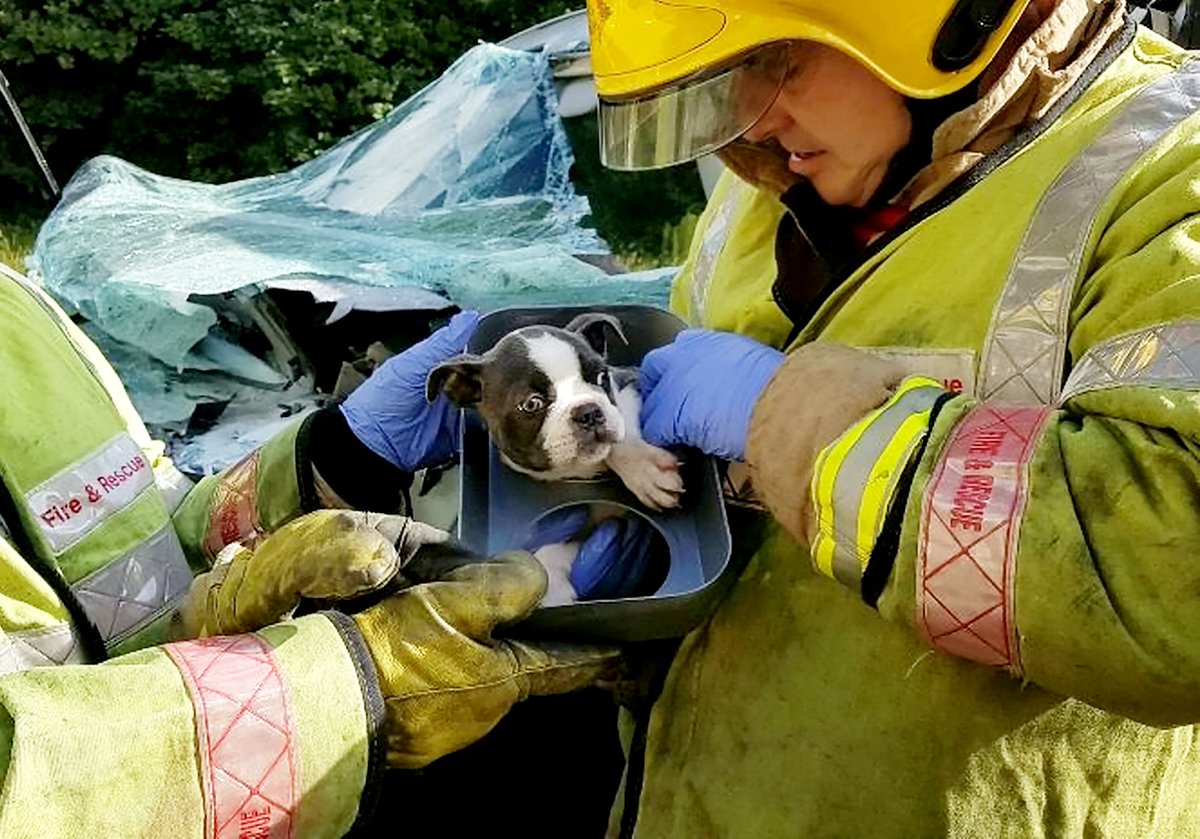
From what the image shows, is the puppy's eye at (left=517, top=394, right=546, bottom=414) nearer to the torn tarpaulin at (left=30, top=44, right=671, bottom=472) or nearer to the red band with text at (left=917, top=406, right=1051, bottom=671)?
the red band with text at (left=917, top=406, right=1051, bottom=671)

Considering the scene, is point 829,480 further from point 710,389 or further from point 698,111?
point 698,111

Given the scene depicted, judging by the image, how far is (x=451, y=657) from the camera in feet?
5.65

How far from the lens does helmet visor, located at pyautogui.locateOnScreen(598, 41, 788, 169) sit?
1892mm

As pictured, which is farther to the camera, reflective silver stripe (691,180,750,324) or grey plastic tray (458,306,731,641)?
reflective silver stripe (691,180,750,324)

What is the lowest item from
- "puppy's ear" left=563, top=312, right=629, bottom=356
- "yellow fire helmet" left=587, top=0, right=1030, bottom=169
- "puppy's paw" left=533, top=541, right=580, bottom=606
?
"puppy's paw" left=533, top=541, right=580, bottom=606

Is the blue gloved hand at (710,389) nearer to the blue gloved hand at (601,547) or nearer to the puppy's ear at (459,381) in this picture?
the blue gloved hand at (601,547)

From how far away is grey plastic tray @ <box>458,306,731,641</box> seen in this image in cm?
186

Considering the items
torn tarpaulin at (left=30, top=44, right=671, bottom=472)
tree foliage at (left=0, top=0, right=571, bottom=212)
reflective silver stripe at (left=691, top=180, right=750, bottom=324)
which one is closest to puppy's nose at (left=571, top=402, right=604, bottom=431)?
reflective silver stripe at (left=691, top=180, right=750, bottom=324)

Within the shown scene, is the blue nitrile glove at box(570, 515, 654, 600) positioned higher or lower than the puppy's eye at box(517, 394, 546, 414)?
lower

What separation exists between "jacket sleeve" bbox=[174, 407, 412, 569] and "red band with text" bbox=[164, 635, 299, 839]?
2.98 ft

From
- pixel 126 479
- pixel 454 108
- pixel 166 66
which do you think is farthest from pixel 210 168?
pixel 126 479

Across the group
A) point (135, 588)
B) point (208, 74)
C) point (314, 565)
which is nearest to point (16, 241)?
point (208, 74)

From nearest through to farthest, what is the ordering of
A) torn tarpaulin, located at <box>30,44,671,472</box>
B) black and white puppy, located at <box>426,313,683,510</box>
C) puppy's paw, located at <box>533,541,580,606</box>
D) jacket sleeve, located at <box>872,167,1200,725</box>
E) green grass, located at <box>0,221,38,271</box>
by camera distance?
jacket sleeve, located at <box>872,167,1200,725</box> → puppy's paw, located at <box>533,541,580,606</box> → black and white puppy, located at <box>426,313,683,510</box> → torn tarpaulin, located at <box>30,44,671,472</box> → green grass, located at <box>0,221,38,271</box>

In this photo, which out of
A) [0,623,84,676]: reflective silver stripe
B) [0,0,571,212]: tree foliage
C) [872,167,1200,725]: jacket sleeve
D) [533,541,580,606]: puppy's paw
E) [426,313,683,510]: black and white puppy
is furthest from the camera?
[0,0,571,212]: tree foliage
